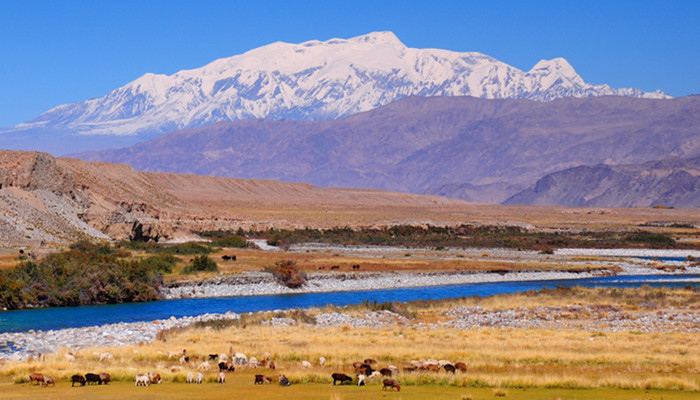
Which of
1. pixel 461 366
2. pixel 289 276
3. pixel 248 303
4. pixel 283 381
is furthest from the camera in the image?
pixel 289 276

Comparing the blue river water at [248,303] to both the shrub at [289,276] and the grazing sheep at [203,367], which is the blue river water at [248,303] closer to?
the shrub at [289,276]

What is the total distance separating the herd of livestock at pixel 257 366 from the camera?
19422 mm

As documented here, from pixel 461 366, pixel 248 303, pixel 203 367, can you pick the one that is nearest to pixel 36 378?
pixel 203 367

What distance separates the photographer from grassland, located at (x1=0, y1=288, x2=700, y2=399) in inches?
736

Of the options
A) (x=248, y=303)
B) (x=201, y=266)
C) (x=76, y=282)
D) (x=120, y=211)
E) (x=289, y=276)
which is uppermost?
(x=120, y=211)

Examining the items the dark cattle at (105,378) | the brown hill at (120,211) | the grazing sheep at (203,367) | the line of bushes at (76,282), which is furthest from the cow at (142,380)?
the brown hill at (120,211)

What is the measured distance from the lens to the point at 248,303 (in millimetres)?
43625

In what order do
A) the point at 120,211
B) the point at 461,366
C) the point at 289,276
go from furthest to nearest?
the point at 120,211, the point at 289,276, the point at 461,366

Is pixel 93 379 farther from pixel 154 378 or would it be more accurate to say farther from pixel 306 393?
pixel 306 393

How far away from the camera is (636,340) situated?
2836 cm

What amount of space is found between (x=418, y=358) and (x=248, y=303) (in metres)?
21.3

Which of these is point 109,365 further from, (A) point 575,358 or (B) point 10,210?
(B) point 10,210

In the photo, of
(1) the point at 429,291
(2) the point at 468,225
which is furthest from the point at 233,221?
(1) the point at 429,291

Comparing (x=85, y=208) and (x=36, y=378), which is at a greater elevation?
(x=85, y=208)
